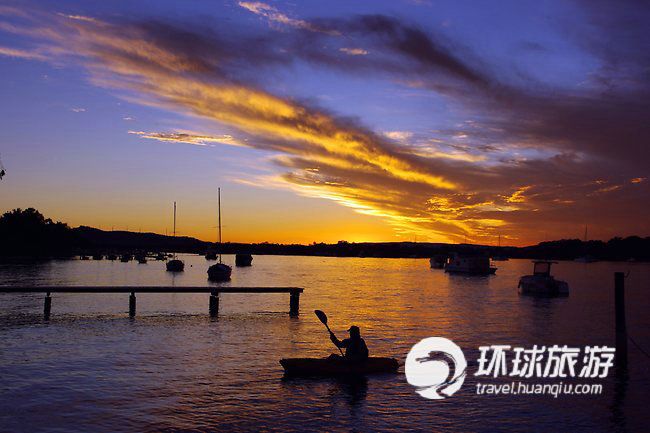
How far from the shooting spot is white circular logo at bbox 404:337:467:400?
75.9 ft

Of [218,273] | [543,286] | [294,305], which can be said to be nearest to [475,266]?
[543,286]

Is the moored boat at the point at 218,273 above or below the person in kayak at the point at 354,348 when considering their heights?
below

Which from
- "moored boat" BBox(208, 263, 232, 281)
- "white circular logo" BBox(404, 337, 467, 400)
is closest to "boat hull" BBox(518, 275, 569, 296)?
"white circular logo" BBox(404, 337, 467, 400)

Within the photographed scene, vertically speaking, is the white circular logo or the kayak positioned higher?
the kayak

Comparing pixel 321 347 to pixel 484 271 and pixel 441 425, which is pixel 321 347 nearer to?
pixel 441 425

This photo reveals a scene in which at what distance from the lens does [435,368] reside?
90.5ft

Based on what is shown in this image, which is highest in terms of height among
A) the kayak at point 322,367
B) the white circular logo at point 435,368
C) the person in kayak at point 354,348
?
the person in kayak at point 354,348

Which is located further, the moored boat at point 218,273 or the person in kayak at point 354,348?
the moored boat at point 218,273

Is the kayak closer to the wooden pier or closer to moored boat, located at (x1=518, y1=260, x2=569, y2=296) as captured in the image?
the wooden pier

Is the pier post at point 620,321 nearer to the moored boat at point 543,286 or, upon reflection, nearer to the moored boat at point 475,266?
the moored boat at point 543,286

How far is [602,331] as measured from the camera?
45.1 m

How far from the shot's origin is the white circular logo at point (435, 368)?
911 inches

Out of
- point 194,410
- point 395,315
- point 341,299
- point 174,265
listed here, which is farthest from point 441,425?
point 174,265

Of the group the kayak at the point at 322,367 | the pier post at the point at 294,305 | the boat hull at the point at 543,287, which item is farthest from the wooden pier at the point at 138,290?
the boat hull at the point at 543,287
